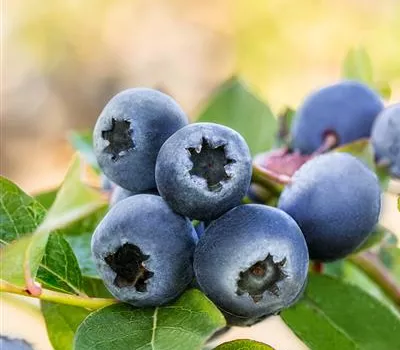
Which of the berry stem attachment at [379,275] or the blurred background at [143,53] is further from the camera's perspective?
the blurred background at [143,53]

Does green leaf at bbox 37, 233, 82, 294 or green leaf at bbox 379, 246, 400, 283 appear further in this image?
green leaf at bbox 379, 246, 400, 283

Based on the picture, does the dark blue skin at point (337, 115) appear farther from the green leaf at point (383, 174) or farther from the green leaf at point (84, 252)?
the green leaf at point (84, 252)

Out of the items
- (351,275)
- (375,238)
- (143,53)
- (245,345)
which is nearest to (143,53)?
(143,53)

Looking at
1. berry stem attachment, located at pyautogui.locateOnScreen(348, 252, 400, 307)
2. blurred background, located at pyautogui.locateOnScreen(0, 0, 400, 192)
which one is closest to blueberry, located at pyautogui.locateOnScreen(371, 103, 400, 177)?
berry stem attachment, located at pyautogui.locateOnScreen(348, 252, 400, 307)

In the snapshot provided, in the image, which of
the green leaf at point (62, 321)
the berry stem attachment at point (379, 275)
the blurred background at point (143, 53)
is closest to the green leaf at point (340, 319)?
the berry stem attachment at point (379, 275)

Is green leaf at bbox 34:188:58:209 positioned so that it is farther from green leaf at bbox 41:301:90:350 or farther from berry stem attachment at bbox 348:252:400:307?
berry stem attachment at bbox 348:252:400:307

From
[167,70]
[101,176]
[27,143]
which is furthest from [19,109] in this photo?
[101,176]

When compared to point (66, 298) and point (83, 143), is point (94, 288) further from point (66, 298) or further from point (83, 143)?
point (83, 143)
